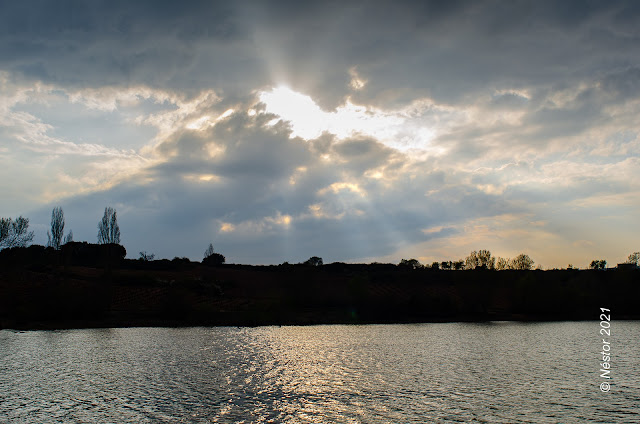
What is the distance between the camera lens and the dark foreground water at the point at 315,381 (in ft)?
92.4

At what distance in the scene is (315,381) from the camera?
38.7m

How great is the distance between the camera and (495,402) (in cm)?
3097

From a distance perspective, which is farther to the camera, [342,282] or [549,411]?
[342,282]

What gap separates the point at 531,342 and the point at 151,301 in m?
91.6

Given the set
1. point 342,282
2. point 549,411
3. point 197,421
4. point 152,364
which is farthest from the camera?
point 342,282

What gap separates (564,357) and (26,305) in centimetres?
9652

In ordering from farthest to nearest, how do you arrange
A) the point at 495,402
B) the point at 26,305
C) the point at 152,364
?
the point at 26,305, the point at 152,364, the point at 495,402

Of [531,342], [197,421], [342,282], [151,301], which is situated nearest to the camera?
[197,421]

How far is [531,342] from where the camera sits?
67.0m

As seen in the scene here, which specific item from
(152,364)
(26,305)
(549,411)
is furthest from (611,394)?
(26,305)

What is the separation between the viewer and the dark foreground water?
2816 cm

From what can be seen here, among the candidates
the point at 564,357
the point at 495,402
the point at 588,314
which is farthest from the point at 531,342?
the point at 588,314

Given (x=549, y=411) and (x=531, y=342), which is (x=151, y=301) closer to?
(x=531, y=342)

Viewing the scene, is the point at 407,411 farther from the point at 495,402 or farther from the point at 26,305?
the point at 26,305
